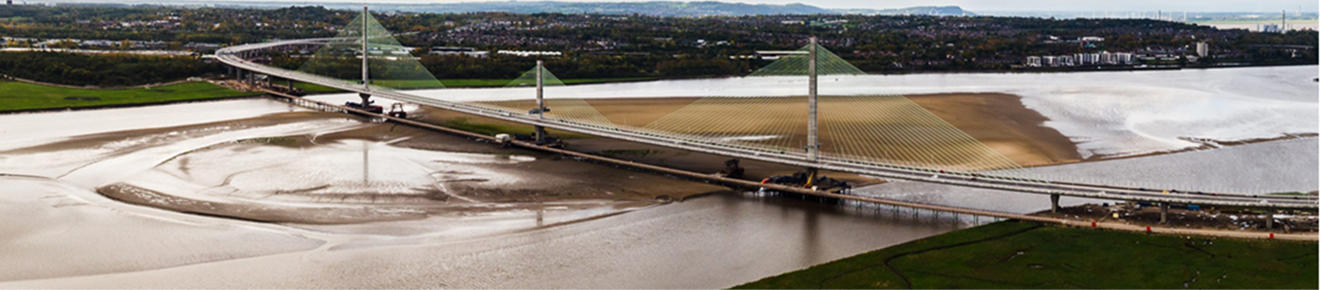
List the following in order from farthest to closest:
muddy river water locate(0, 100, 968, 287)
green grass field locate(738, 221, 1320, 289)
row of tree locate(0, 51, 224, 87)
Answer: row of tree locate(0, 51, 224, 87) < muddy river water locate(0, 100, 968, 287) < green grass field locate(738, 221, 1320, 289)

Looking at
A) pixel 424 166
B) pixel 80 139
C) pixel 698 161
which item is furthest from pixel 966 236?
pixel 80 139

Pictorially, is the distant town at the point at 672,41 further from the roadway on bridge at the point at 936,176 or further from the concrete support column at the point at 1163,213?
the concrete support column at the point at 1163,213

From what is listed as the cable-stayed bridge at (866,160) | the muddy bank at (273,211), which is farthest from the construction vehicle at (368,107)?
the muddy bank at (273,211)

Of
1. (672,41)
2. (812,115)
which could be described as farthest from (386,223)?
(672,41)

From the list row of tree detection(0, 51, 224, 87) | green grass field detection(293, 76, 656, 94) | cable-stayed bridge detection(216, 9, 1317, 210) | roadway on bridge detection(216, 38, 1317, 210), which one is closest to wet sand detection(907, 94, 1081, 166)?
cable-stayed bridge detection(216, 9, 1317, 210)

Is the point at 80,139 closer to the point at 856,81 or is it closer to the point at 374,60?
the point at 374,60

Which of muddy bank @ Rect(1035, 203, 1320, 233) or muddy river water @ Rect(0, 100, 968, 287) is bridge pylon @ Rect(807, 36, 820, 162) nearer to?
muddy river water @ Rect(0, 100, 968, 287)
